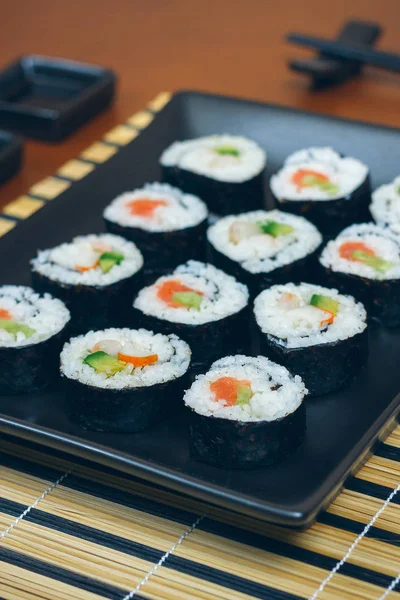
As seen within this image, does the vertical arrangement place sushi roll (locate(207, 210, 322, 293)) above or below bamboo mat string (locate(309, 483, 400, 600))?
above

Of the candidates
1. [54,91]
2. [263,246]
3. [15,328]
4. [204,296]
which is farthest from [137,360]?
[54,91]

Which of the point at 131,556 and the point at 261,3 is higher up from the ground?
the point at 261,3

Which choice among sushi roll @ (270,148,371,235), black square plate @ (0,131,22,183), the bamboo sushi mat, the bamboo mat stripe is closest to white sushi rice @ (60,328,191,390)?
the bamboo sushi mat

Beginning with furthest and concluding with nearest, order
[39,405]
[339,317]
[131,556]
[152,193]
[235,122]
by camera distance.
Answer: [235,122] < [152,193] < [339,317] < [39,405] < [131,556]

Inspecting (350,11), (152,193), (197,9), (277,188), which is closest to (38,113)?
(152,193)

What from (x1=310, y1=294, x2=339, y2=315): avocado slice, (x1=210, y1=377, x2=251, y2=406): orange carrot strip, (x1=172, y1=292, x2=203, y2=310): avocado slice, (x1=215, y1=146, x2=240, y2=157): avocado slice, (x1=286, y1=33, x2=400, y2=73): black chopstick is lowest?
(x1=172, y1=292, x2=203, y2=310): avocado slice

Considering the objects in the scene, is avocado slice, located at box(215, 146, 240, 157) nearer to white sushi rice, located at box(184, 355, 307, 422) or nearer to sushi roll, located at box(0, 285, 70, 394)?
sushi roll, located at box(0, 285, 70, 394)

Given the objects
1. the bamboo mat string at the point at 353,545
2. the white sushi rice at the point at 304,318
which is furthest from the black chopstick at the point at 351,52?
the bamboo mat string at the point at 353,545

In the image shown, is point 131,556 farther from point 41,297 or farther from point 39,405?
point 41,297
